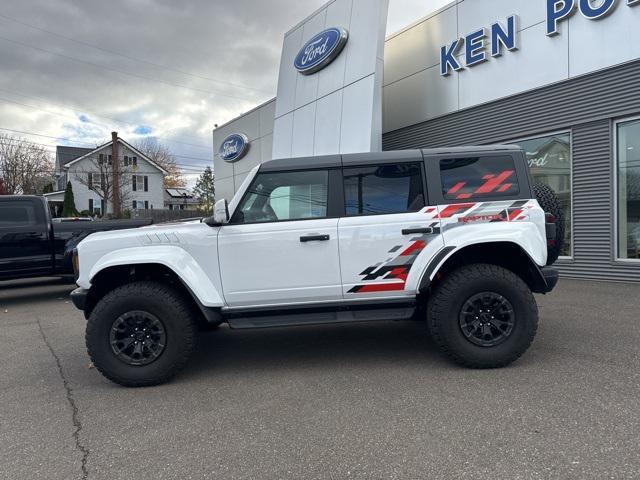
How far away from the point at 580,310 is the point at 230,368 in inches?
189

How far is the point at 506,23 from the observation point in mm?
9734

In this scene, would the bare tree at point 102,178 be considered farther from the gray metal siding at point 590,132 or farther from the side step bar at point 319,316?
the side step bar at point 319,316

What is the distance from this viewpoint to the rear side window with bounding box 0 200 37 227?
346 inches

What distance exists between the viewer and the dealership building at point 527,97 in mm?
8352

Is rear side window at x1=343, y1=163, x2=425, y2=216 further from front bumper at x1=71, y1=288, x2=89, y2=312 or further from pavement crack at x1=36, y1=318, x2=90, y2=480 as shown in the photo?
pavement crack at x1=36, y1=318, x2=90, y2=480

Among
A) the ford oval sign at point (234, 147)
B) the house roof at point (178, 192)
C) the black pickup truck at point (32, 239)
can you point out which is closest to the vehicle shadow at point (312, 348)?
the black pickup truck at point (32, 239)

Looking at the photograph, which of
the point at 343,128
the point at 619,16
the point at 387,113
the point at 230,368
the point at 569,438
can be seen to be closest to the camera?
the point at 569,438

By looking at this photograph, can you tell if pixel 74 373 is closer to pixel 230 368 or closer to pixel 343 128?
pixel 230 368

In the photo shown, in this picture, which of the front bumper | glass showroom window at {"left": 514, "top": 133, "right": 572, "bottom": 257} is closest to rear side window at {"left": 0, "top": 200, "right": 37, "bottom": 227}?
the front bumper

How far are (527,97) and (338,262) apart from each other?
24.9 ft

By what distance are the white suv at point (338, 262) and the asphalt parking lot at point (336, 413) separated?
43 cm

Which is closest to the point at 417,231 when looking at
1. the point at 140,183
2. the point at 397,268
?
the point at 397,268

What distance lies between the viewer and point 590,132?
871cm

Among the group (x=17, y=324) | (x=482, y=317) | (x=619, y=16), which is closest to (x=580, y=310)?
(x=482, y=317)
